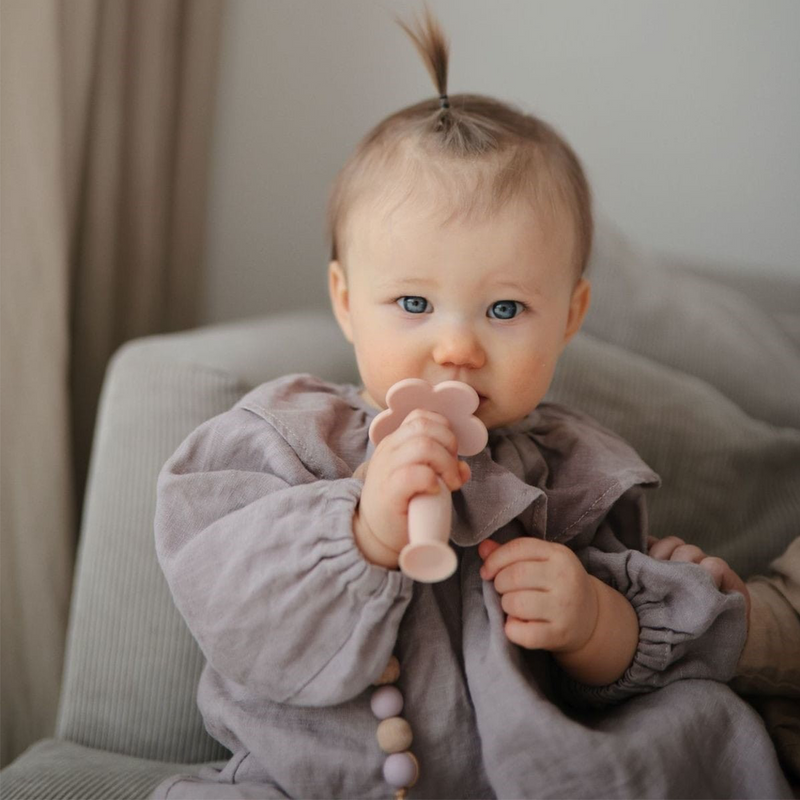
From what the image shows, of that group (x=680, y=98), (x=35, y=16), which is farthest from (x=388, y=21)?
(x=35, y=16)

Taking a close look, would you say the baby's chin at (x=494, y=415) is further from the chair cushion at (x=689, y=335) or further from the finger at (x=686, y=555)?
the chair cushion at (x=689, y=335)

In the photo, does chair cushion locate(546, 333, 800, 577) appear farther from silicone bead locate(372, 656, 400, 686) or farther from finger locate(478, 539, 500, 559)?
silicone bead locate(372, 656, 400, 686)

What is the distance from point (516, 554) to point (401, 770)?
219mm

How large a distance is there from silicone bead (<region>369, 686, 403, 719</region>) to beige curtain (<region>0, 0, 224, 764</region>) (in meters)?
0.74

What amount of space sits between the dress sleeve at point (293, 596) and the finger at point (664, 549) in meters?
0.34

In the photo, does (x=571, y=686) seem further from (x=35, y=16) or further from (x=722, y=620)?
(x=35, y=16)

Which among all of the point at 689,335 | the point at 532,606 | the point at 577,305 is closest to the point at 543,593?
the point at 532,606

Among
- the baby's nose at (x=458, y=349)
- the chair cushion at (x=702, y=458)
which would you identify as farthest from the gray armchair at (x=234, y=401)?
the baby's nose at (x=458, y=349)

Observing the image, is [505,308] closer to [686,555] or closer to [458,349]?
[458,349]

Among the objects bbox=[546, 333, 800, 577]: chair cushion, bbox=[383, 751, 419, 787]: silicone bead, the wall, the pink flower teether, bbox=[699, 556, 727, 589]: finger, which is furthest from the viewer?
the wall

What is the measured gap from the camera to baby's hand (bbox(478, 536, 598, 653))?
816 millimetres

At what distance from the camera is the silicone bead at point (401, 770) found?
0.79 metres

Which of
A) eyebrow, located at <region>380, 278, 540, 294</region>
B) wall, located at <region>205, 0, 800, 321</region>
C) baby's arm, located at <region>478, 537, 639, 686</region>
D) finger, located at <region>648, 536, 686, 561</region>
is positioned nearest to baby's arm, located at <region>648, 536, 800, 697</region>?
finger, located at <region>648, 536, 686, 561</region>

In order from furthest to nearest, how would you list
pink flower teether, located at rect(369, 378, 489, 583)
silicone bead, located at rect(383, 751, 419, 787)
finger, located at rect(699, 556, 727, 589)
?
finger, located at rect(699, 556, 727, 589), silicone bead, located at rect(383, 751, 419, 787), pink flower teether, located at rect(369, 378, 489, 583)
